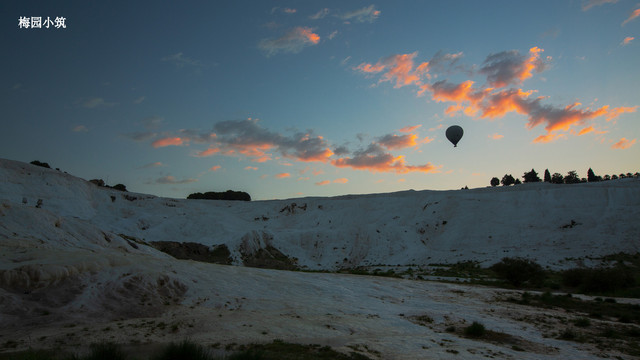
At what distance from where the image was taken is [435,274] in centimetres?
3350

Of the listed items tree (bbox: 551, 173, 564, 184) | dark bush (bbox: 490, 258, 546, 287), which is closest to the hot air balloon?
dark bush (bbox: 490, 258, 546, 287)

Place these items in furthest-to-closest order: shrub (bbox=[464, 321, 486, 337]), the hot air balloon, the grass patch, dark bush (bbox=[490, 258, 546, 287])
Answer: the hot air balloon, dark bush (bbox=[490, 258, 546, 287]), the grass patch, shrub (bbox=[464, 321, 486, 337])

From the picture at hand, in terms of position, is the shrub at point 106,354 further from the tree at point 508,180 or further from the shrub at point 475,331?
the tree at point 508,180

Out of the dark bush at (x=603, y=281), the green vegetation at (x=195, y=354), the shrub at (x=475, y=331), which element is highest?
the green vegetation at (x=195, y=354)

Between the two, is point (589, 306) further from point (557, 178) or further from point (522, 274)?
point (557, 178)

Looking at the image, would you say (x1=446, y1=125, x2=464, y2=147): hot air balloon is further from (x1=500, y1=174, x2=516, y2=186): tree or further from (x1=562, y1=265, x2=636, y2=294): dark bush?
(x1=500, y1=174, x2=516, y2=186): tree

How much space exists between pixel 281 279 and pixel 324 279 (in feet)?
11.6

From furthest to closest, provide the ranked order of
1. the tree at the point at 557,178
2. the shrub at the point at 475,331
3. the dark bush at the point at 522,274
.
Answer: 1. the tree at the point at 557,178
2. the dark bush at the point at 522,274
3. the shrub at the point at 475,331

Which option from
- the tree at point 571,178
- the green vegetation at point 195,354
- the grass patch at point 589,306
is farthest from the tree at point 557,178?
the green vegetation at point 195,354

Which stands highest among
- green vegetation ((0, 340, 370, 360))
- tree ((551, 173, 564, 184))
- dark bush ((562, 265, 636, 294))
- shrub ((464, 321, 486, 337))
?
tree ((551, 173, 564, 184))

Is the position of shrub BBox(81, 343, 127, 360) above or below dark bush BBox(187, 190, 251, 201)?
below

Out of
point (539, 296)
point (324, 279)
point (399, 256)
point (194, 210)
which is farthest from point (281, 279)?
point (194, 210)

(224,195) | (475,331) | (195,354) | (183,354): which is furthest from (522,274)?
(224,195)

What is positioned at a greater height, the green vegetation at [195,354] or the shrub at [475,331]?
the green vegetation at [195,354]
